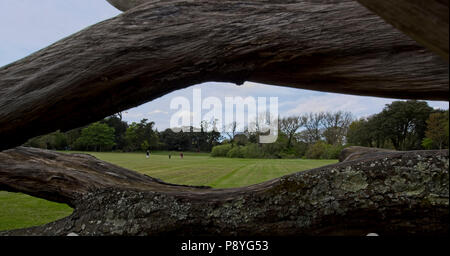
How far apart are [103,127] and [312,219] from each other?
2025 inches

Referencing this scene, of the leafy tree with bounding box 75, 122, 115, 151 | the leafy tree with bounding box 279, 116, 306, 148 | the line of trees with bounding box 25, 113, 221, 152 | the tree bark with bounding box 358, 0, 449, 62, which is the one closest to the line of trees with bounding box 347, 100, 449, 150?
the leafy tree with bounding box 279, 116, 306, 148

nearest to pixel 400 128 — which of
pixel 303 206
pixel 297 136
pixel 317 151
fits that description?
pixel 317 151

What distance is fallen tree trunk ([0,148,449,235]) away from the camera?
170 centimetres

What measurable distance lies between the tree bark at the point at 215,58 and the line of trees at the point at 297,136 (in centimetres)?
54

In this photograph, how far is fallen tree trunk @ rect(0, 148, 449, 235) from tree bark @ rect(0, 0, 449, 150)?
51 cm

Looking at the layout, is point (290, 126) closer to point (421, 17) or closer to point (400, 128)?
point (400, 128)

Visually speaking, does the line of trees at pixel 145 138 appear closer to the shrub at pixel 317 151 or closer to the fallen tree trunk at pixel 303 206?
the shrub at pixel 317 151

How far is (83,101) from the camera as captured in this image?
6.44ft

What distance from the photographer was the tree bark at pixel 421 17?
697 millimetres

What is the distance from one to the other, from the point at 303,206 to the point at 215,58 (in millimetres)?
1186

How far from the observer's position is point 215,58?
1770 millimetres

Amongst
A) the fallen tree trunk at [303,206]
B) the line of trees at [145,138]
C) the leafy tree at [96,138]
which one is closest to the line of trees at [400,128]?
the fallen tree trunk at [303,206]

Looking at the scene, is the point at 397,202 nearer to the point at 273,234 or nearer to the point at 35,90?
the point at 273,234

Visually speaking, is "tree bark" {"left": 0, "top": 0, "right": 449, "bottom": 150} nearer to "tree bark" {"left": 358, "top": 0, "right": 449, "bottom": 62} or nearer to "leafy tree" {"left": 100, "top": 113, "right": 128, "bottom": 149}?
"tree bark" {"left": 358, "top": 0, "right": 449, "bottom": 62}
